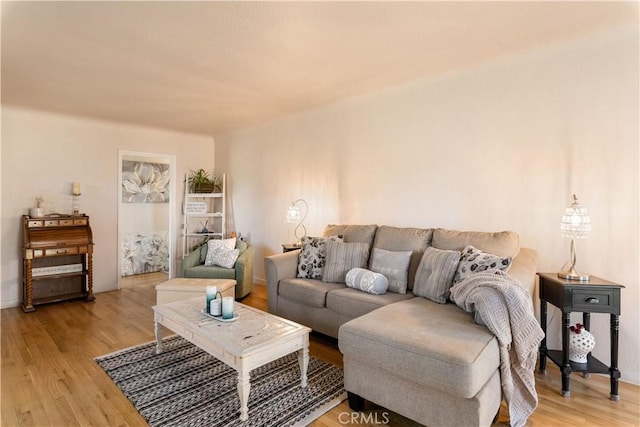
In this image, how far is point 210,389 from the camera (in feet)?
7.26

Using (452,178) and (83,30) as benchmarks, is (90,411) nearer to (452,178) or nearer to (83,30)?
(83,30)

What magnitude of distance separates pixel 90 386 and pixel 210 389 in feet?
2.69

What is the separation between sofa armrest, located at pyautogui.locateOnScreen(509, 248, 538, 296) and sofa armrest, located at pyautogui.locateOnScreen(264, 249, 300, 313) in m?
1.93

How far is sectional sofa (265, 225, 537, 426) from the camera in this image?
1.57 meters

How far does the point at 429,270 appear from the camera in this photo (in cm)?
257

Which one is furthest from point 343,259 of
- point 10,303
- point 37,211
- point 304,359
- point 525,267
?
point 10,303

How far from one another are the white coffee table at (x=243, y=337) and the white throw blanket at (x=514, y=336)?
3.69ft

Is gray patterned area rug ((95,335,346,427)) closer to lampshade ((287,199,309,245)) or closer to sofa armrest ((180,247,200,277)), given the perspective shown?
sofa armrest ((180,247,200,277))

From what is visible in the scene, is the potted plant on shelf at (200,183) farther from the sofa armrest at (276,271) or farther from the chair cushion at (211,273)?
the sofa armrest at (276,271)

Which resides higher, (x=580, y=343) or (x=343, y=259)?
(x=343, y=259)

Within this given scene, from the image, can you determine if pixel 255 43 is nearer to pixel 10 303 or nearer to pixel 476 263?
pixel 476 263

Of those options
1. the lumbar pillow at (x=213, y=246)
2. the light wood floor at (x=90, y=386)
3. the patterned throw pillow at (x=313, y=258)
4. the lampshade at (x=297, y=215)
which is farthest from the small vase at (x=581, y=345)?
the lumbar pillow at (x=213, y=246)

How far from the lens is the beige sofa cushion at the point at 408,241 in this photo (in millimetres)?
2865

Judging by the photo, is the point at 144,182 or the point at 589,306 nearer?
the point at 589,306
